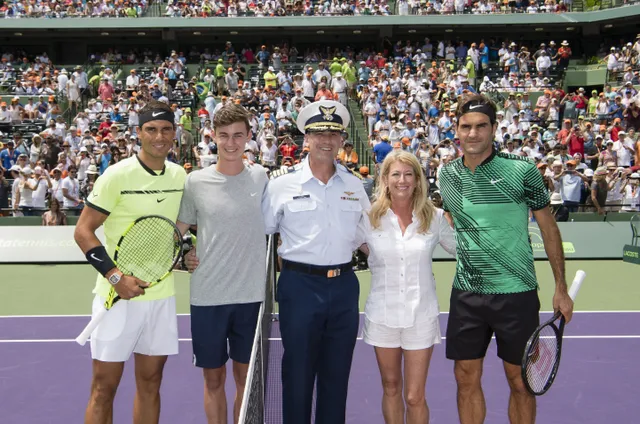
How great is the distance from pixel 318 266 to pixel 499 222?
1.18 metres

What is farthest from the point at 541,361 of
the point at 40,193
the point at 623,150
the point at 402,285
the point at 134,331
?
the point at 623,150

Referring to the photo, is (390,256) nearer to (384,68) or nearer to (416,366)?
(416,366)

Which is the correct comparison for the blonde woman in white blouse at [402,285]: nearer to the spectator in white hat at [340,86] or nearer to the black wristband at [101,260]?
the black wristband at [101,260]

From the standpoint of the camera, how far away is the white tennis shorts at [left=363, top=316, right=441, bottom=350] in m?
4.70

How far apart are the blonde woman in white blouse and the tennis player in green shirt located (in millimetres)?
1323

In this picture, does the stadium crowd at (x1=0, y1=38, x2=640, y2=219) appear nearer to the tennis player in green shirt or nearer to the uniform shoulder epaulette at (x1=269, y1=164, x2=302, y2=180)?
the uniform shoulder epaulette at (x1=269, y1=164, x2=302, y2=180)

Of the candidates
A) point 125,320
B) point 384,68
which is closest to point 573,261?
point 125,320

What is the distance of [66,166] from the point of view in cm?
1711

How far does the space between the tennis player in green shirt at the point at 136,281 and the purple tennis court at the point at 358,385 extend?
4.35ft

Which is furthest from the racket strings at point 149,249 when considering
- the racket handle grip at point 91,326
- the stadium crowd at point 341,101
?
the stadium crowd at point 341,101

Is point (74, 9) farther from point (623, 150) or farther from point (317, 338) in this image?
point (317, 338)

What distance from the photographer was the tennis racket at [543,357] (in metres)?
4.32

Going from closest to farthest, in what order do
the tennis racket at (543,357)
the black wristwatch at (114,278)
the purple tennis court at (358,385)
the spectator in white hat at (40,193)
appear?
the tennis racket at (543,357), the black wristwatch at (114,278), the purple tennis court at (358,385), the spectator in white hat at (40,193)

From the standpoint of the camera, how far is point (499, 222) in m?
4.64
